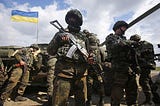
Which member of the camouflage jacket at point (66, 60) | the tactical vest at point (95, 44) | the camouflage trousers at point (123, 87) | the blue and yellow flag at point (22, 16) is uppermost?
the blue and yellow flag at point (22, 16)

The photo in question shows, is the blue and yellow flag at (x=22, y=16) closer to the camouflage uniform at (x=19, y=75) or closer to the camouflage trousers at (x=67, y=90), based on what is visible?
the camouflage uniform at (x=19, y=75)

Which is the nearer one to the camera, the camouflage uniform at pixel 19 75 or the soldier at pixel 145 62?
the soldier at pixel 145 62

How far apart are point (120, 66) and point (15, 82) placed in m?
3.88

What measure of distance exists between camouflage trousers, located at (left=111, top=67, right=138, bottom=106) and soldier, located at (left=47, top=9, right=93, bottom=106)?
4.31 ft

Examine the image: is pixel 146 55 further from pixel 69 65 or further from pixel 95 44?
pixel 69 65

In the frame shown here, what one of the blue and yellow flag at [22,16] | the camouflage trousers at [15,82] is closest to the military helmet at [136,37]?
the camouflage trousers at [15,82]

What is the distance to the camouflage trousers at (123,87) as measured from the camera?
6.35 meters

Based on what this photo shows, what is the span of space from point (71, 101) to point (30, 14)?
8598mm

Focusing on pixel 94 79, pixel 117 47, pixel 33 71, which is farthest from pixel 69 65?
pixel 33 71

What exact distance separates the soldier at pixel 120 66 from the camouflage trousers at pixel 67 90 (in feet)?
4.44

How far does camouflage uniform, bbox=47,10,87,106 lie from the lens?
5.04 meters

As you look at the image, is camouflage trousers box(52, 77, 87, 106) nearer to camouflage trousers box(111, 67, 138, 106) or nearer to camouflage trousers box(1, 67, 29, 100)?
camouflage trousers box(111, 67, 138, 106)

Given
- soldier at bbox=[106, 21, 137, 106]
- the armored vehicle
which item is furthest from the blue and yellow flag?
soldier at bbox=[106, 21, 137, 106]

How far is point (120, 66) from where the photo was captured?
6469 millimetres
